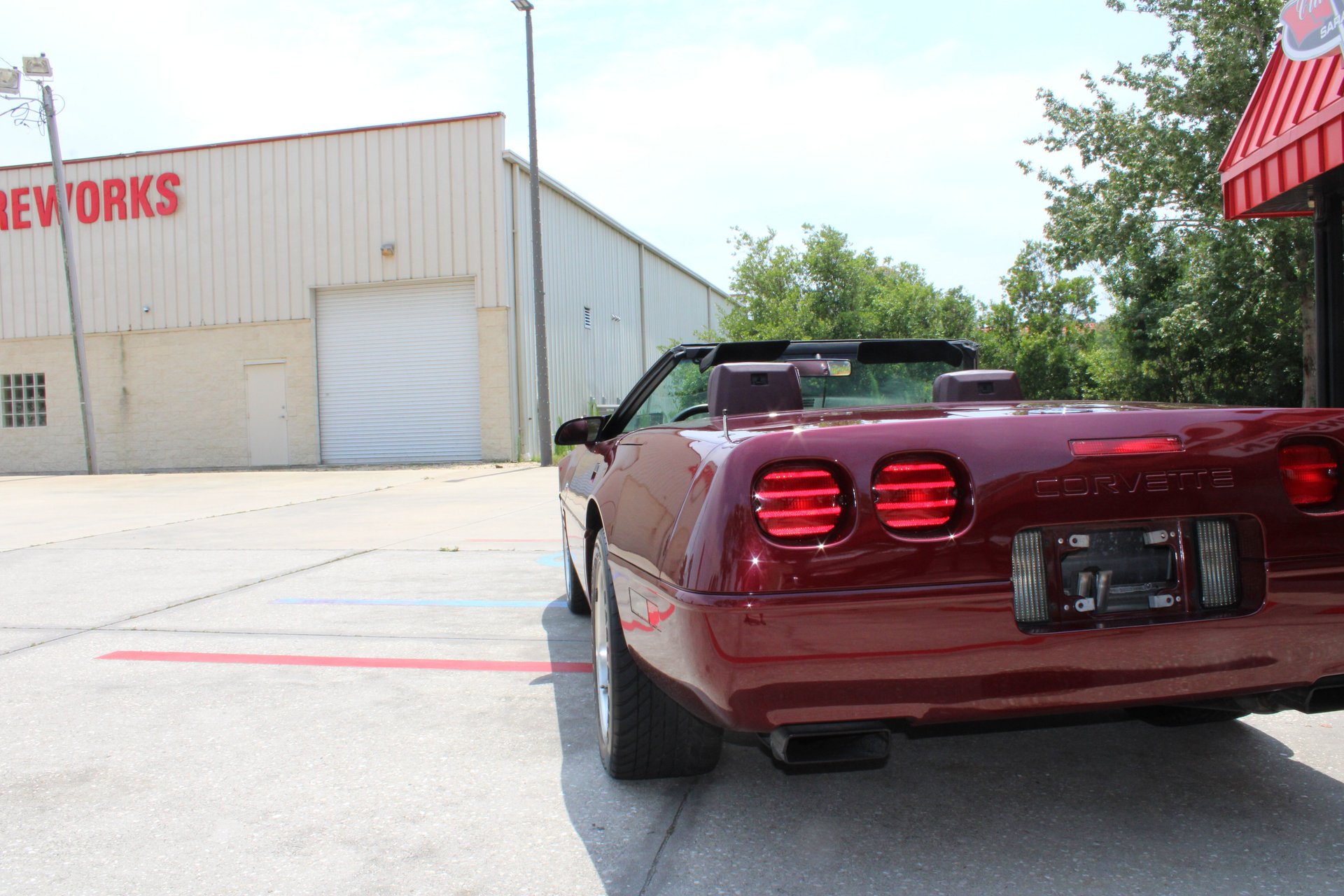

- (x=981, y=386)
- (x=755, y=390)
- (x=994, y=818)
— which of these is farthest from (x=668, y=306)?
(x=994, y=818)

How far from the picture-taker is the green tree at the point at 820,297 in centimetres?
3056

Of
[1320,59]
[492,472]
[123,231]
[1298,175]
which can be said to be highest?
[123,231]

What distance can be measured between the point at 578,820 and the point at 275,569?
204 inches

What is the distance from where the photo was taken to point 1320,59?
5.98 m

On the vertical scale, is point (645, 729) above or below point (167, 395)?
below

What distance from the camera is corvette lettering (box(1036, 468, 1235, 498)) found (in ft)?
7.08

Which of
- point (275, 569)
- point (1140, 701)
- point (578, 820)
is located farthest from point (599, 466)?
point (275, 569)

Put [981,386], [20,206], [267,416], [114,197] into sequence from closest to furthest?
[981,386] < [267,416] < [114,197] < [20,206]

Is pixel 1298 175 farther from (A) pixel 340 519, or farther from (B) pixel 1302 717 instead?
(A) pixel 340 519

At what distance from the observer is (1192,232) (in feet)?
64.4

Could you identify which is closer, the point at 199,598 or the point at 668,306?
the point at 199,598

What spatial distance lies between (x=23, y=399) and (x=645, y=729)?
1091 inches

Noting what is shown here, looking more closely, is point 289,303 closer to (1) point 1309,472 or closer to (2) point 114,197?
(2) point 114,197

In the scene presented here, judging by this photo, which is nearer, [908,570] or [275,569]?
[908,570]
